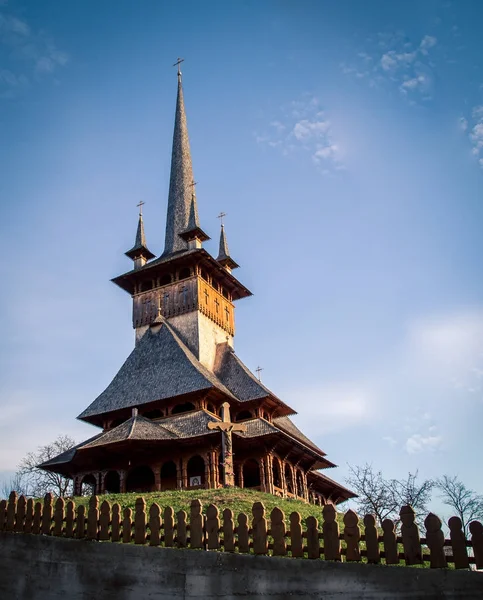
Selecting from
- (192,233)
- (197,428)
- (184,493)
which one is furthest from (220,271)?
(184,493)

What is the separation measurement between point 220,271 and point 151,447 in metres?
14.1

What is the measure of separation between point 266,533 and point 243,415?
22.2 meters

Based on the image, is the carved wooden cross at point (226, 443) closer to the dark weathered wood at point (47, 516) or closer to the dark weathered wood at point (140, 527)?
the dark weathered wood at point (47, 516)

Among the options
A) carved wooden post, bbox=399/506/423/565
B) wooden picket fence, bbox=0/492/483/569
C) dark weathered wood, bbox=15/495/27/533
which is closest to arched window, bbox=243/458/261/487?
dark weathered wood, bbox=15/495/27/533

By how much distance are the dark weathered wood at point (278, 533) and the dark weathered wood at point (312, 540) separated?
0.43 meters

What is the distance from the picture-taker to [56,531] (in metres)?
12.9

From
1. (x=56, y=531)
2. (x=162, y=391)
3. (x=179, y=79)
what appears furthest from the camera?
(x=179, y=79)

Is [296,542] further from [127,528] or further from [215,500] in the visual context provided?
[215,500]

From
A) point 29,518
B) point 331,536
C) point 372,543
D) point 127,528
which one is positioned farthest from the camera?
point 29,518

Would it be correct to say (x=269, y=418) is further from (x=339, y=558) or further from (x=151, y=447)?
(x=339, y=558)

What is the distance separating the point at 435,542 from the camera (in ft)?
29.2

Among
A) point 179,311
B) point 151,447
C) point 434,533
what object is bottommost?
point 434,533

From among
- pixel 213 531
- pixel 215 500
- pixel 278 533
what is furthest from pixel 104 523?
pixel 215 500

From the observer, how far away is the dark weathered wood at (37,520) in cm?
1332
